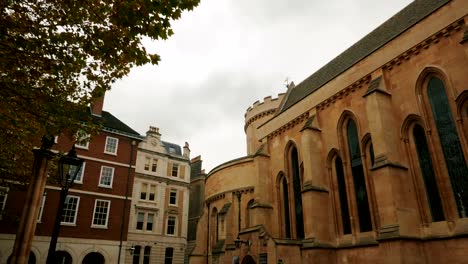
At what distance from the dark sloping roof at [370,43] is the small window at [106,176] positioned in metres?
16.2

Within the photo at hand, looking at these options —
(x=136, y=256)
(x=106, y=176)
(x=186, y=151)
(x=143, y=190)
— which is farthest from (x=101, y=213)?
(x=186, y=151)

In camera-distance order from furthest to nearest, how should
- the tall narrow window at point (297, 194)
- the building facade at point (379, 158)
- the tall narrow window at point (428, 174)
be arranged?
the tall narrow window at point (297, 194) < the tall narrow window at point (428, 174) < the building facade at point (379, 158)

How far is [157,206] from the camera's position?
111 ft

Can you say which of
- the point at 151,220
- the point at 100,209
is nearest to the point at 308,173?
the point at 100,209

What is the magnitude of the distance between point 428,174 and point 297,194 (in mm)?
7842

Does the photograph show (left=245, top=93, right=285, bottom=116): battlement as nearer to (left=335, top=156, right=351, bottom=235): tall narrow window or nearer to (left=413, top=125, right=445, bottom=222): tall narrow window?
(left=335, top=156, right=351, bottom=235): tall narrow window

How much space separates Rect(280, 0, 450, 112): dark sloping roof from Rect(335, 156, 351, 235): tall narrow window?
4864 mm

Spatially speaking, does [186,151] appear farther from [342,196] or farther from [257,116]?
[342,196]

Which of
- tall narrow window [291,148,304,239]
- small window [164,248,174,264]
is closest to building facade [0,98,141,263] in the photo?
small window [164,248,174,264]

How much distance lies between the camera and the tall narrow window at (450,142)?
37.5 feet

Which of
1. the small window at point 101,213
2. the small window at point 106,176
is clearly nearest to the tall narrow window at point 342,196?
the small window at point 101,213

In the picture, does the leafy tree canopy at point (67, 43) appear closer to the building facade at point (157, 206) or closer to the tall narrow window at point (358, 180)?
the tall narrow window at point (358, 180)

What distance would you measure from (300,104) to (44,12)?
1515 centimetres

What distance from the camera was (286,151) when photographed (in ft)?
67.4
